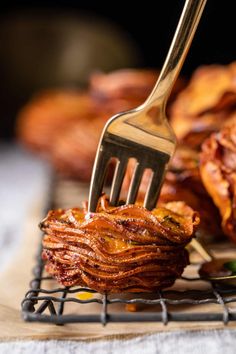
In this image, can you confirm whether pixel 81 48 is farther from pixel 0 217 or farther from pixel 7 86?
pixel 0 217

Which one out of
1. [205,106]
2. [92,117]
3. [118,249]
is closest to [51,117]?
[92,117]

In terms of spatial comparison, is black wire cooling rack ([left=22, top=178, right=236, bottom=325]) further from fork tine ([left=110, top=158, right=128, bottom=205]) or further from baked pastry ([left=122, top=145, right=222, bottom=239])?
baked pastry ([left=122, top=145, right=222, bottom=239])

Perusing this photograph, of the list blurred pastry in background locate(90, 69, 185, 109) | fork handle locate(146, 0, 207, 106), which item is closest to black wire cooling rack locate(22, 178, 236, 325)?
fork handle locate(146, 0, 207, 106)

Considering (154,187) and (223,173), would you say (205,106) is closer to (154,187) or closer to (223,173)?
(223,173)

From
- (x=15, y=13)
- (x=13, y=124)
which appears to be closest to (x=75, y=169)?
(x=13, y=124)

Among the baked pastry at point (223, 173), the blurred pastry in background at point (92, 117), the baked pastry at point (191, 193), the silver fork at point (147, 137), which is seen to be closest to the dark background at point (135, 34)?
the blurred pastry in background at point (92, 117)

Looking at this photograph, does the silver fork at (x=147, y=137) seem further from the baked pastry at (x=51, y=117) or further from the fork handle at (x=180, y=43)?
the baked pastry at (x=51, y=117)
